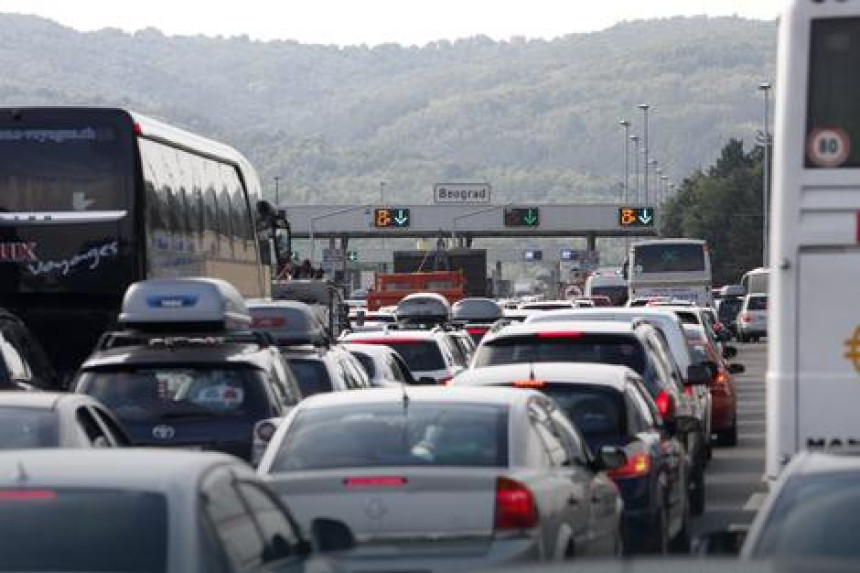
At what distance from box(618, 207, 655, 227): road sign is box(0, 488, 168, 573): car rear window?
91.0m

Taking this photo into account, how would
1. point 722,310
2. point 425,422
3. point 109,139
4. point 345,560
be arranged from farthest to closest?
1. point 722,310
2. point 109,139
3. point 425,422
4. point 345,560

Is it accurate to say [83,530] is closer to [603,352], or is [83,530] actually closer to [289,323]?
[603,352]

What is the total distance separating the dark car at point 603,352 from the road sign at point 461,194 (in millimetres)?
87529

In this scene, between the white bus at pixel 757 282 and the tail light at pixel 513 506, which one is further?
the white bus at pixel 757 282

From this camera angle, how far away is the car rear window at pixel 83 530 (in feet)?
26.7

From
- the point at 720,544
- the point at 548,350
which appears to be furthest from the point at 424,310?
the point at 720,544

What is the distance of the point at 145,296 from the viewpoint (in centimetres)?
2084

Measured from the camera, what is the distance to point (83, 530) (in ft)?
27.1

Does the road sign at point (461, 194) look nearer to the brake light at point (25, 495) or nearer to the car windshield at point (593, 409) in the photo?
the car windshield at point (593, 409)

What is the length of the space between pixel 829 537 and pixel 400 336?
22.6 metres

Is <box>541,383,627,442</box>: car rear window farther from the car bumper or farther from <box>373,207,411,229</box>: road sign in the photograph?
<box>373,207,411,229</box>: road sign

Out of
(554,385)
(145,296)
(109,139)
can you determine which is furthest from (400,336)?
(554,385)

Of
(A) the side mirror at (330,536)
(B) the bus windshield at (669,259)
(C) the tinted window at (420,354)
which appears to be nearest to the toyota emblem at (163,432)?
(A) the side mirror at (330,536)

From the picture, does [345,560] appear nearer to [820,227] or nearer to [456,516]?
[456,516]
